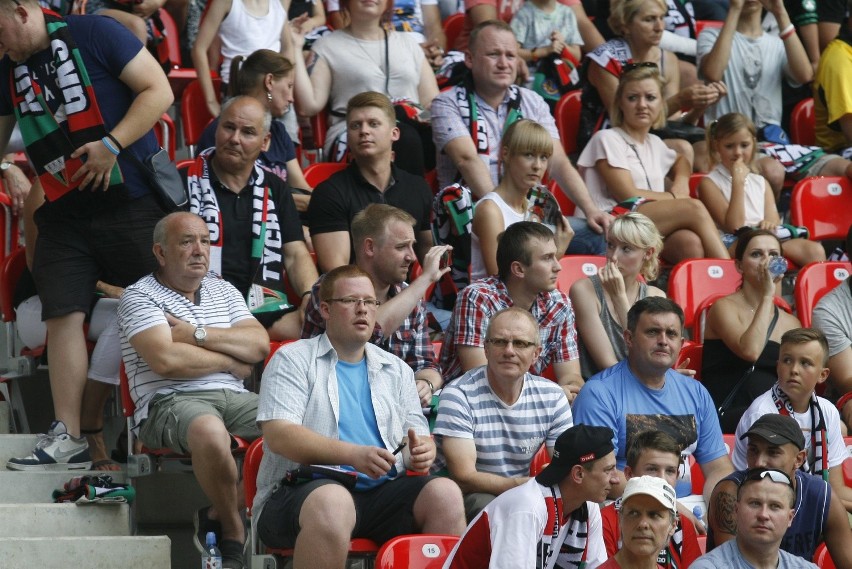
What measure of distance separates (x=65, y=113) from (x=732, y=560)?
2.99 metres

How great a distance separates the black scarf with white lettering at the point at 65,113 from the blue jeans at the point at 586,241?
2466mm

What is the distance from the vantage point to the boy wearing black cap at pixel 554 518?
4.18 meters

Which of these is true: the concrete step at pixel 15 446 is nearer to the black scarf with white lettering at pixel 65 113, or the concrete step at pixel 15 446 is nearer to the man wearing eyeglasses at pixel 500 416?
the black scarf with white lettering at pixel 65 113

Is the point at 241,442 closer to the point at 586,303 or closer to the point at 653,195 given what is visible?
the point at 586,303

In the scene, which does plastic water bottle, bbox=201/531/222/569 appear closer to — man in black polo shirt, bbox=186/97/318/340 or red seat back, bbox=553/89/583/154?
man in black polo shirt, bbox=186/97/318/340

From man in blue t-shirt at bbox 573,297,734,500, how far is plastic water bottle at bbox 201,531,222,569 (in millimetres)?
1367

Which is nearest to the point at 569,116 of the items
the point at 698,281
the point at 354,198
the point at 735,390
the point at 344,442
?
the point at 698,281

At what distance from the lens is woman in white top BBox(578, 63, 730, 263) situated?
7242mm

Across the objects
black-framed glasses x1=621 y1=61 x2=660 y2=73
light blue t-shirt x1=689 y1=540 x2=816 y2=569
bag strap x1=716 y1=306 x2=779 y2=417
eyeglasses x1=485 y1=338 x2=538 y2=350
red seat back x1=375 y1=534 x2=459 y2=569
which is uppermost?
black-framed glasses x1=621 y1=61 x2=660 y2=73

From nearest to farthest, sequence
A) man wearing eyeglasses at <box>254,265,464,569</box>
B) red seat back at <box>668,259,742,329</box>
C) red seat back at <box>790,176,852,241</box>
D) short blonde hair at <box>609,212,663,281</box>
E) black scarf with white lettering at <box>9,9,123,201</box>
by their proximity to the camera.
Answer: man wearing eyeglasses at <box>254,265,464,569</box>
black scarf with white lettering at <box>9,9,123,201</box>
short blonde hair at <box>609,212,663,281</box>
red seat back at <box>668,259,742,329</box>
red seat back at <box>790,176,852,241</box>

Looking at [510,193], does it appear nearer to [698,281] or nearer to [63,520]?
[698,281]

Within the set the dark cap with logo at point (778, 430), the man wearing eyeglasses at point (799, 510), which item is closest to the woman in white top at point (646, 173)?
the dark cap with logo at point (778, 430)

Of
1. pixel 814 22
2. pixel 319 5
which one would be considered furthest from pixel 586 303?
pixel 814 22

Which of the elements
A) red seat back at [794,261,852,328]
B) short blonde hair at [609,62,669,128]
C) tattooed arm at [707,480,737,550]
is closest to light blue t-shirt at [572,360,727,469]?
tattooed arm at [707,480,737,550]
